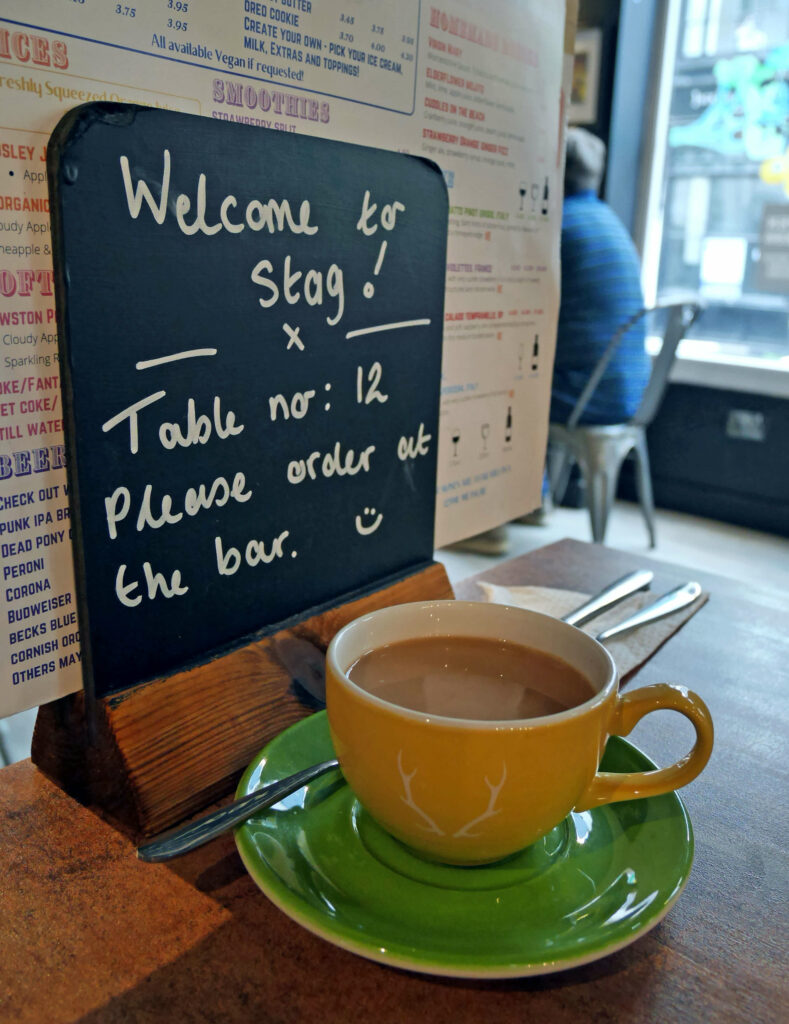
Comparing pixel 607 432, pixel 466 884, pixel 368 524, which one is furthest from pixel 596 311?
pixel 466 884

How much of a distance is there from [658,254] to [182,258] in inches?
124

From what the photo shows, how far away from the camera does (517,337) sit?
722 millimetres

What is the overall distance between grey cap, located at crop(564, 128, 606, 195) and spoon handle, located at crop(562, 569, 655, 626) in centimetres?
204

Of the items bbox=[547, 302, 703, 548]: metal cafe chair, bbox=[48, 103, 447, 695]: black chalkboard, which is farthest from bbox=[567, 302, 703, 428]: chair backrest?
bbox=[48, 103, 447, 695]: black chalkboard

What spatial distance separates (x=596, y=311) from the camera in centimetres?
242

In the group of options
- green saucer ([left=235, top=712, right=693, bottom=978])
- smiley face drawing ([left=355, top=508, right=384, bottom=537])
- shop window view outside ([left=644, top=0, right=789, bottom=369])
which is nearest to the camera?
green saucer ([left=235, top=712, right=693, bottom=978])

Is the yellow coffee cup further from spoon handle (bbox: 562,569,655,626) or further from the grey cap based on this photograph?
the grey cap

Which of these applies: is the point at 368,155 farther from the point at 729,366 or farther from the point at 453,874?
the point at 729,366

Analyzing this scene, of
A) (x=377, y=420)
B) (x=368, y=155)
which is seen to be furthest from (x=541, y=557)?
(x=368, y=155)

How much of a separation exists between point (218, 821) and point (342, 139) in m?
0.40

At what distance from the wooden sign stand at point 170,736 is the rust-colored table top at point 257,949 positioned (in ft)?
0.05

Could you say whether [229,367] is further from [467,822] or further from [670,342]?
[670,342]

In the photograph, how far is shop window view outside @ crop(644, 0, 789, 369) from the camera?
9.30 feet

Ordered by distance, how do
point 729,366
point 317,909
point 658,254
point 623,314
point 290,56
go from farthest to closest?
point 658,254, point 729,366, point 623,314, point 290,56, point 317,909
